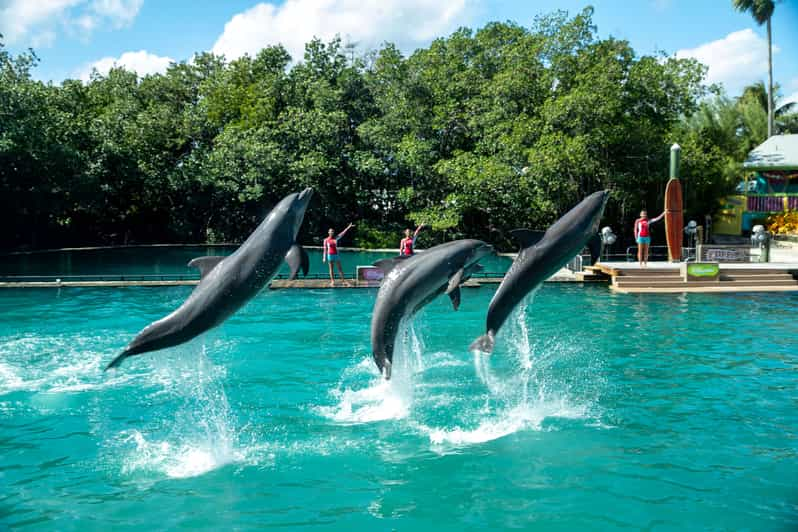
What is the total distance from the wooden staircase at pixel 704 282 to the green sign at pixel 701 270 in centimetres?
24

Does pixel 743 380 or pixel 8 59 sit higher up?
pixel 8 59

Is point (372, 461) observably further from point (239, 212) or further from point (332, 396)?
point (239, 212)

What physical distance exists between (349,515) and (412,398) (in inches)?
142

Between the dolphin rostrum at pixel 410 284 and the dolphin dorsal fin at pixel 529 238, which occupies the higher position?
the dolphin dorsal fin at pixel 529 238

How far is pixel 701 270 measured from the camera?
2094 centimetres

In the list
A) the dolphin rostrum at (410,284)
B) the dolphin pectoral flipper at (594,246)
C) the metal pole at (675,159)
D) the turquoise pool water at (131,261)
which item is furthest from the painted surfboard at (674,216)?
the dolphin rostrum at (410,284)

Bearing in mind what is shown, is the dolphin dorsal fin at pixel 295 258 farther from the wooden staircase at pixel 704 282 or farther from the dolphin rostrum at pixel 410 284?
the wooden staircase at pixel 704 282

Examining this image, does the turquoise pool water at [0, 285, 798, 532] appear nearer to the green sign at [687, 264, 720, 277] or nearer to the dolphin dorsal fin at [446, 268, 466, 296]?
the dolphin dorsal fin at [446, 268, 466, 296]

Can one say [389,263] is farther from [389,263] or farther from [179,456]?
[179,456]

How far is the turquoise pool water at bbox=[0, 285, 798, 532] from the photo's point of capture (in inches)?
273

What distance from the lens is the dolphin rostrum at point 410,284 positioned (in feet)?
26.1

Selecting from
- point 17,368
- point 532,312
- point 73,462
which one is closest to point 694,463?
point 73,462

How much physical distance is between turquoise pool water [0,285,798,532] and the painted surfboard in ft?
28.1

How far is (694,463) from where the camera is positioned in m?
7.91
